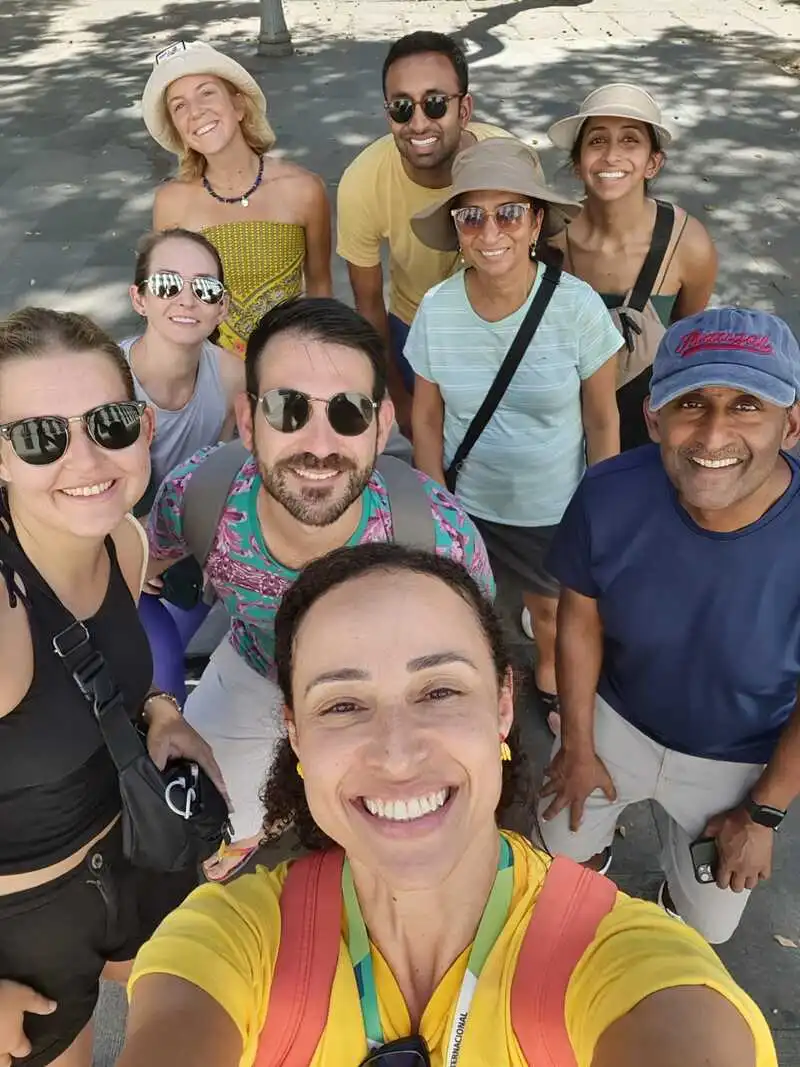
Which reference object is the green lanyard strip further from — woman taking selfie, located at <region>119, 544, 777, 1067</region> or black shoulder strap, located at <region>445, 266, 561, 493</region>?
black shoulder strap, located at <region>445, 266, 561, 493</region>

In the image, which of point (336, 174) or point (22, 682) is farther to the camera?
point (336, 174)

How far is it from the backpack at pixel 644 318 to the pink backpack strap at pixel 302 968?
209cm

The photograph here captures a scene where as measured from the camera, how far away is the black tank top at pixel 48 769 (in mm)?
1667

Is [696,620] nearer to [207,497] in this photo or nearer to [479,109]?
[207,497]

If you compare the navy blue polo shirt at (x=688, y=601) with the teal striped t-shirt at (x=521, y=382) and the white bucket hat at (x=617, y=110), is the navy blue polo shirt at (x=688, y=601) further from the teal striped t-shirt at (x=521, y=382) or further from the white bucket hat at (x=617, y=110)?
the white bucket hat at (x=617, y=110)

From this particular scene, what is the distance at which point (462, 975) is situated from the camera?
144 cm

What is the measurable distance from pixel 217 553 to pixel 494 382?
3.55 feet

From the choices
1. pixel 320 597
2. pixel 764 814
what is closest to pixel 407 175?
pixel 320 597

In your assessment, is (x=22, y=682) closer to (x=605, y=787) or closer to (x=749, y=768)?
(x=605, y=787)

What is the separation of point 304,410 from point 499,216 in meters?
1.04

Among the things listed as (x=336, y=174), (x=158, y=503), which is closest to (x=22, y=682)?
(x=158, y=503)

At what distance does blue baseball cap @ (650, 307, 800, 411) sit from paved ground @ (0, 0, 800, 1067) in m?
1.72

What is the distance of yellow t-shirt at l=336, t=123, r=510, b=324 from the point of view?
3.32 m

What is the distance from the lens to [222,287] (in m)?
2.88
